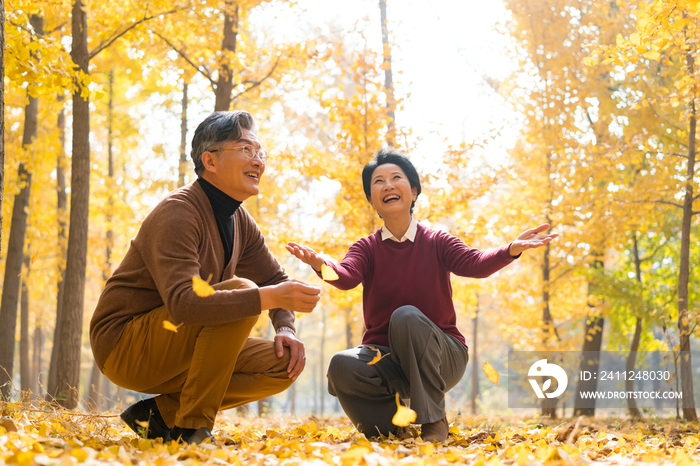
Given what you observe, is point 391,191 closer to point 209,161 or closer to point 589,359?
point 209,161

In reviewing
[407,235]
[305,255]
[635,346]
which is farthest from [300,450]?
[635,346]

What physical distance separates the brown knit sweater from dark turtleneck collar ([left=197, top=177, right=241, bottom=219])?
0.11ft

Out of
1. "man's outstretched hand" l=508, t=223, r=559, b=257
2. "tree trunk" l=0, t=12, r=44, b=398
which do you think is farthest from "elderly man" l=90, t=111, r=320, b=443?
"tree trunk" l=0, t=12, r=44, b=398

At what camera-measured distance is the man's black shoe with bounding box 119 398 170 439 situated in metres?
2.50

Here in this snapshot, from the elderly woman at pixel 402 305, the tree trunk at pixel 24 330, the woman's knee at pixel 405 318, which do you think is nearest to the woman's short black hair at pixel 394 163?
the elderly woman at pixel 402 305

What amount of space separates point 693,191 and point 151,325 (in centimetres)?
479

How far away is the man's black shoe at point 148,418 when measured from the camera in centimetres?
250

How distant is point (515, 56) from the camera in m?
6.64

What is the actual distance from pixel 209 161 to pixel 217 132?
15 cm

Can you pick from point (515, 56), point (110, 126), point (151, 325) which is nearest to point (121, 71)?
point (110, 126)

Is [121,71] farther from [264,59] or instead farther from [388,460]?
[388,460]

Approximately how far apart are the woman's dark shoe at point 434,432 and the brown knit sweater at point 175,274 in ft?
2.85

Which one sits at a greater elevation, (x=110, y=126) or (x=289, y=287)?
(x=110, y=126)

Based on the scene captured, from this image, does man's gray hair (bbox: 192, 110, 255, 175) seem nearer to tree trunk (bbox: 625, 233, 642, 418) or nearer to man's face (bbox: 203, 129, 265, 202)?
man's face (bbox: 203, 129, 265, 202)
